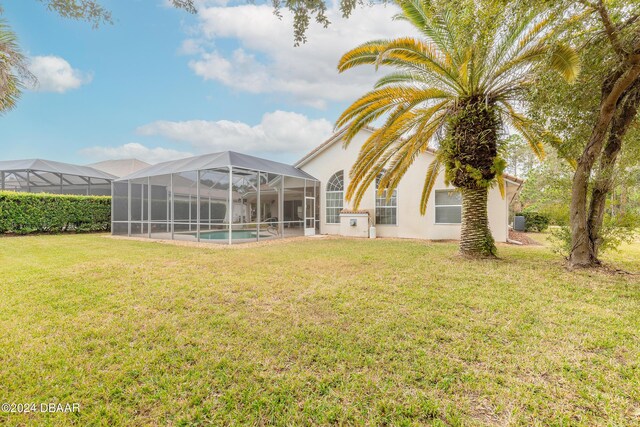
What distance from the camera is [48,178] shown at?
21.3 m

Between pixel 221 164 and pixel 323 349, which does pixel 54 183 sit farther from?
pixel 323 349

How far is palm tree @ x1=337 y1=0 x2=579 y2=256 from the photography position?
294 inches

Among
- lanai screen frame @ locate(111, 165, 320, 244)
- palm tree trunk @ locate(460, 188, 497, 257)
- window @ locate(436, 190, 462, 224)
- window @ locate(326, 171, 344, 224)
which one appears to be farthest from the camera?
window @ locate(326, 171, 344, 224)

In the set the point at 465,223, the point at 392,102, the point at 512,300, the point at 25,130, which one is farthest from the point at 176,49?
the point at 465,223

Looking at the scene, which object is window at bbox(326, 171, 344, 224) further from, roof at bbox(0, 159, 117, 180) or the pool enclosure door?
roof at bbox(0, 159, 117, 180)

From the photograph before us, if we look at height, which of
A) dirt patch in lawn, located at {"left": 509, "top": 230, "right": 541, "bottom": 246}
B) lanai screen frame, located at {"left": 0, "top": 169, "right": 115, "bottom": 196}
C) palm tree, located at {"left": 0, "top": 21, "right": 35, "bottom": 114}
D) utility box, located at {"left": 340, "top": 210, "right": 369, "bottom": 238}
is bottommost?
dirt patch in lawn, located at {"left": 509, "top": 230, "right": 541, "bottom": 246}

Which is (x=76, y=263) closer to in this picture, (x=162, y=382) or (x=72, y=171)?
(x=162, y=382)

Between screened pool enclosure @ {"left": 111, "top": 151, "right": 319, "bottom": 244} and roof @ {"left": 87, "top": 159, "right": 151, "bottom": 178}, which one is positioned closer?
screened pool enclosure @ {"left": 111, "top": 151, "right": 319, "bottom": 244}

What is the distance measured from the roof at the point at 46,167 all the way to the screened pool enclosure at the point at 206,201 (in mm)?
8294

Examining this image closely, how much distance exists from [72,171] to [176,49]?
22.9 metres

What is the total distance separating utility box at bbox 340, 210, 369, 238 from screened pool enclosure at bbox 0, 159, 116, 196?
20.7 metres

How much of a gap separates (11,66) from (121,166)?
41.4 m

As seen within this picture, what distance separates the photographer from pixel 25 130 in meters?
6.06

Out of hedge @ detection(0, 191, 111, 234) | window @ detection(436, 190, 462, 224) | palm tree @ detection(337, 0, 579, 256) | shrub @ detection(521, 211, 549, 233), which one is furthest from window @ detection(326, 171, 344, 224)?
hedge @ detection(0, 191, 111, 234)
